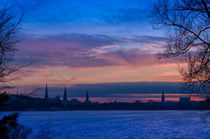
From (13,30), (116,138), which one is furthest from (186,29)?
(116,138)

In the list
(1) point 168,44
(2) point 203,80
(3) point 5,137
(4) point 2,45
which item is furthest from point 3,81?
(2) point 203,80

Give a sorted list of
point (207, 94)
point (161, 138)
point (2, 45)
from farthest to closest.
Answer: point (161, 138) < point (207, 94) < point (2, 45)

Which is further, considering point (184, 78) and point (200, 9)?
point (184, 78)

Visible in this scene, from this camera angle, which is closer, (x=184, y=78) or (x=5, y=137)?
(x=184, y=78)

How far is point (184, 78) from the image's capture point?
962 cm

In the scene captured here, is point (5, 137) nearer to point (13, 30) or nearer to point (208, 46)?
point (13, 30)

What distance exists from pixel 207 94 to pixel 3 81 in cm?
730

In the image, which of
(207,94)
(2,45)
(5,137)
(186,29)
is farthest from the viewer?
(5,137)

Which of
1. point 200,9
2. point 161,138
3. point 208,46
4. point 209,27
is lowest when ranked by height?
point 161,138

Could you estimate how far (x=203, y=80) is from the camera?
924 cm

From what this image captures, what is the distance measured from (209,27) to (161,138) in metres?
41.3

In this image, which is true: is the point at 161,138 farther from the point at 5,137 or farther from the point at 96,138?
the point at 5,137

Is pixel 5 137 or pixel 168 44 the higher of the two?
pixel 168 44

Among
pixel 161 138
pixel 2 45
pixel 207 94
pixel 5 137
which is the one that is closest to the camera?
pixel 2 45
